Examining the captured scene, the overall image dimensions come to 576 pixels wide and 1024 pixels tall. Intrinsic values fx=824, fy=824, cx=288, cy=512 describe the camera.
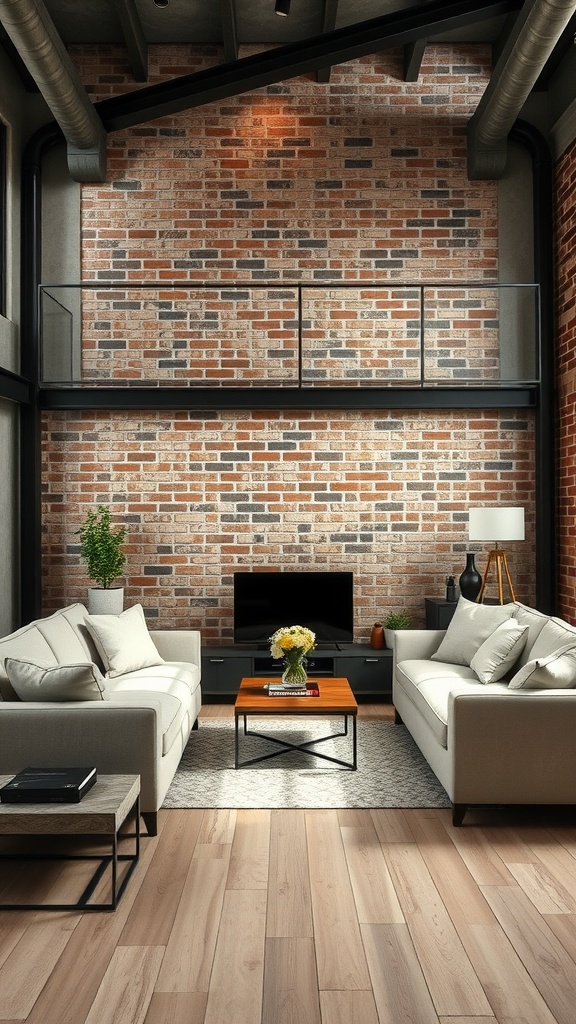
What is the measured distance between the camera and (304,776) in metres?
4.79

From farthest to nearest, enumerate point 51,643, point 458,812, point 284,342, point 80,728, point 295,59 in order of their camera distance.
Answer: point 284,342, point 295,59, point 51,643, point 458,812, point 80,728

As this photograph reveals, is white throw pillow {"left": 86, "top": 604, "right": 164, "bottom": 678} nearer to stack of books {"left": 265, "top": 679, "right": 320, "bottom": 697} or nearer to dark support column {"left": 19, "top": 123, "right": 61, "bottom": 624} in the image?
stack of books {"left": 265, "top": 679, "right": 320, "bottom": 697}

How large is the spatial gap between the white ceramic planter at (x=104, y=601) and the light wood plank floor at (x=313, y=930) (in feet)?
9.21

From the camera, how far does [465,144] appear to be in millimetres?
7285

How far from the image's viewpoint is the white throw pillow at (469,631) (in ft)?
17.8

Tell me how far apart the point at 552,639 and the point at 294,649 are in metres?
1.59

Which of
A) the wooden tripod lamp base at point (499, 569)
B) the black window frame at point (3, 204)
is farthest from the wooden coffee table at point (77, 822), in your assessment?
the black window frame at point (3, 204)

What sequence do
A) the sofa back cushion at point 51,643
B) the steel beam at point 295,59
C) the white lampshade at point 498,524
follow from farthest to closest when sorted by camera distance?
1. the white lampshade at point 498,524
2. the steel beam at point 295,59
3. the sofa back cushion at point 51,643

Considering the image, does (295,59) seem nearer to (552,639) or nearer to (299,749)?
(552,639)

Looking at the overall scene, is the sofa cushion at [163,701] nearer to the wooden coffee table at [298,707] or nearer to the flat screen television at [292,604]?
the wooden coffee table at [298,707]

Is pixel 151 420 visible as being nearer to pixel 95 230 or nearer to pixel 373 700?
pixel 95 230

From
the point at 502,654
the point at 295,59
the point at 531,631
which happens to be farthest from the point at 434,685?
the point at 295,59

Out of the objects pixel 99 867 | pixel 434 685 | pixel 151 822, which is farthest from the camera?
pixel 434 685

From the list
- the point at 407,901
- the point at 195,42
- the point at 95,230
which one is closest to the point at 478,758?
the point at 407,901
